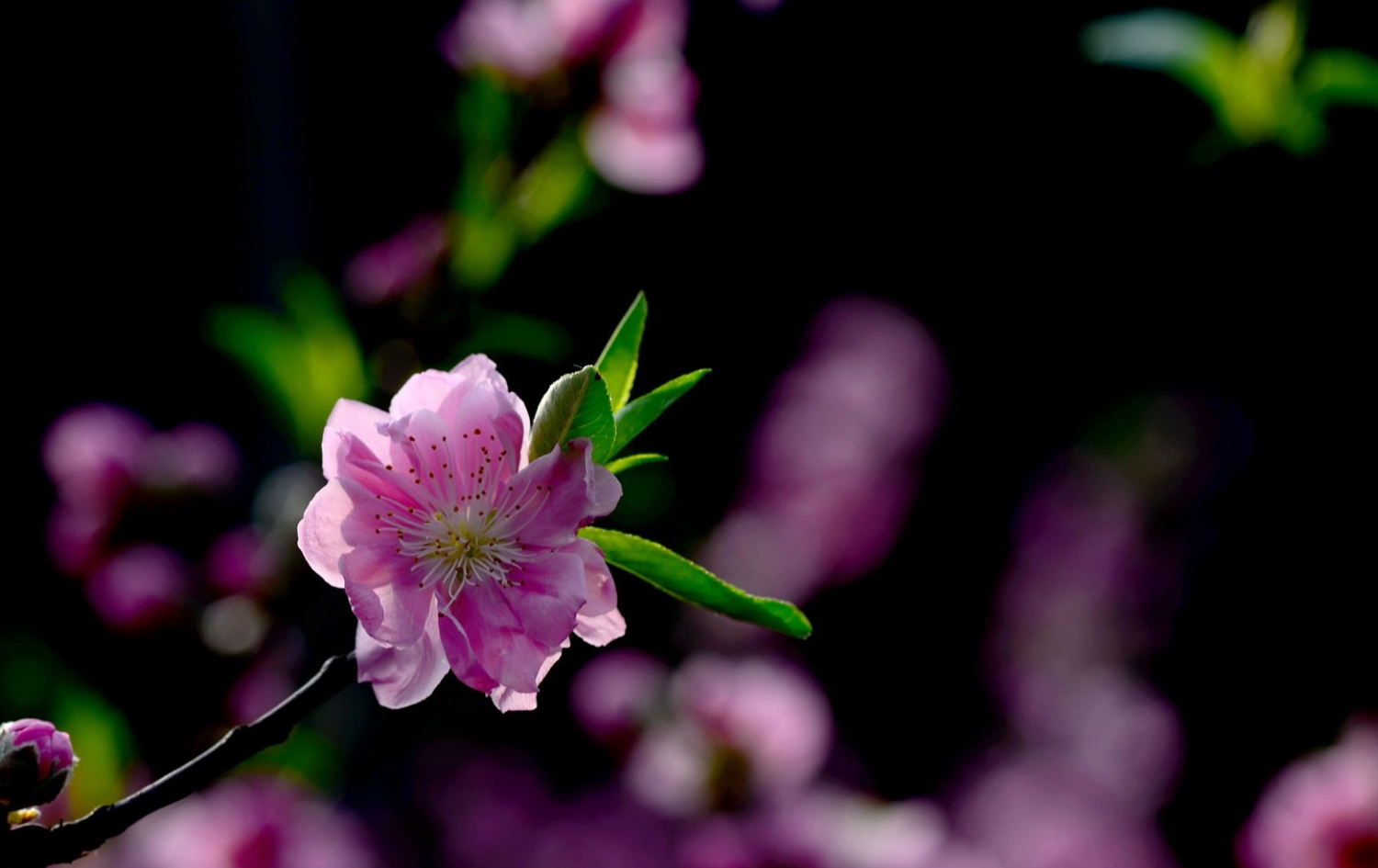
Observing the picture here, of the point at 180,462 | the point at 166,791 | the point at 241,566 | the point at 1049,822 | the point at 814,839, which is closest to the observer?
the point at 166,791

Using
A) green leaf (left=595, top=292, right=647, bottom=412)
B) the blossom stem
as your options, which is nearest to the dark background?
green leaf (left=595, top=292, right=647, bottom=412)

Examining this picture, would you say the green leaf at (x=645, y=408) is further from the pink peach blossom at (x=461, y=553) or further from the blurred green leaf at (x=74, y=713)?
the blurred green leaf at (x=74, y=713)

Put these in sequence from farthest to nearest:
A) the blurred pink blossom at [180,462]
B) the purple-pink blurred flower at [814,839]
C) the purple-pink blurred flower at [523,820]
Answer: the purple-pink blurred flower at [523,820], the blurred pink blossom at [180,462], the purple-pink blurred flower at [814,839]

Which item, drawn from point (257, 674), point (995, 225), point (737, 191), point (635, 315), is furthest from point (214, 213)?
point (635, 315)

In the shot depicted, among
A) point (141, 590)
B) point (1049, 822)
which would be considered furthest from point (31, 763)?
point (1049, 822)

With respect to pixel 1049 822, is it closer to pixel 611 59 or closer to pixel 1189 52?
pixel 1189 52

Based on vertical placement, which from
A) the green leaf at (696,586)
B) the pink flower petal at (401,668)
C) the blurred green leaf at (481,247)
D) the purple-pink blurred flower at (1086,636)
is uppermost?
the green leaf at (696,586)

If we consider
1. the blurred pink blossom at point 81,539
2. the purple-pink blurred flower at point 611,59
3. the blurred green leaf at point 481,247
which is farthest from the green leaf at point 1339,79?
the blurred pink blossom at point 81,539
